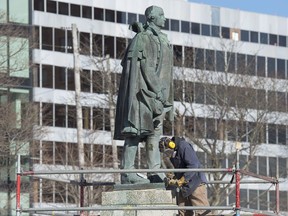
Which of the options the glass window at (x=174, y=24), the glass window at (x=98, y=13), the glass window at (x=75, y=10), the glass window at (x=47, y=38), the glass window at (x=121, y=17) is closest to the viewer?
the glass window at (x=47, y=38)

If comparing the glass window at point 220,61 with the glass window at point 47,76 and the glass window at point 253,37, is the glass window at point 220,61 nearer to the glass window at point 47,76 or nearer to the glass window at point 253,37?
the glass window at point 47,76

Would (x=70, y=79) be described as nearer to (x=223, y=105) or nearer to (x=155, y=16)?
(x=223, y=105)

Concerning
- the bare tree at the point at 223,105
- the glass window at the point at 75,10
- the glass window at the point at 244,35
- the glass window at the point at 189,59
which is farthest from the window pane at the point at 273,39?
the bare tree at the point at 223,105

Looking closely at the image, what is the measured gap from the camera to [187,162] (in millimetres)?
18688

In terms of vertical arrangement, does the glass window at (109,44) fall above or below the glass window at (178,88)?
Answer: above

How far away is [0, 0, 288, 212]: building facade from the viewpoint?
52.7 metres

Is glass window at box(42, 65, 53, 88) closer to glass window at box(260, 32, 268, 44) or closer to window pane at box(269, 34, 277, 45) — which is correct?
glass window at box(260, 32, 268, 44)

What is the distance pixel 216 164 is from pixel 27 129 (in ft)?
31.7

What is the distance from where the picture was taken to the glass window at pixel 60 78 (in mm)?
74438

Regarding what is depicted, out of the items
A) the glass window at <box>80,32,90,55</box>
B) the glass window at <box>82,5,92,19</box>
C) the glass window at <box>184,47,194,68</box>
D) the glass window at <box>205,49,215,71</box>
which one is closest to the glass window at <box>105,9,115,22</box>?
the glass window at <box>82,5,92,19</box>

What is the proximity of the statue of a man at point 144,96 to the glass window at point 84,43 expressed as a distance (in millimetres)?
39286

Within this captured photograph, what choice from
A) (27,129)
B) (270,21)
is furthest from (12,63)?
(270,21)

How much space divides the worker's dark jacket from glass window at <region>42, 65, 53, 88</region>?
5570 centimetres

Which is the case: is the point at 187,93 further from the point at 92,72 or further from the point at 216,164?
the point at 92,72
